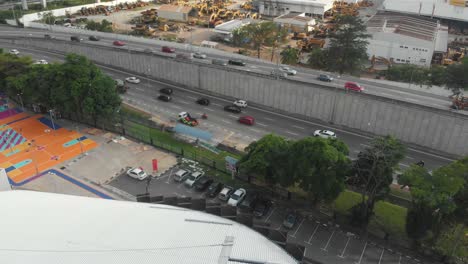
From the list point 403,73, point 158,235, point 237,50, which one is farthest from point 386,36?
point 158,235

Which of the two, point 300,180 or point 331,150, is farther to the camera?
point 300,180

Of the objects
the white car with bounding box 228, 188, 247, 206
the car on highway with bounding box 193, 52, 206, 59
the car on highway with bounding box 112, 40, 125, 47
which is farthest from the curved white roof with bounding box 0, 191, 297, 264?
the car on highway with bounding box 112, 40, 125, 47

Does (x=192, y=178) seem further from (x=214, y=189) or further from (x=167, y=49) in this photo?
(x=167, y=49)

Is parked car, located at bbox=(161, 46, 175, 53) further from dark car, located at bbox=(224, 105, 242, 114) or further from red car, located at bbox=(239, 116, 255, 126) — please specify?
red car, located at bbox=(239, 116, 255, 126)

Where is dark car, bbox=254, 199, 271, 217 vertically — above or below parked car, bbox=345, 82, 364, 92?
below

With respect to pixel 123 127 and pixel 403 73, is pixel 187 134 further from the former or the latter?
pixel 403 73

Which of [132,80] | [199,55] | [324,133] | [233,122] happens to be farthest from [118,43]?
[324,133]
